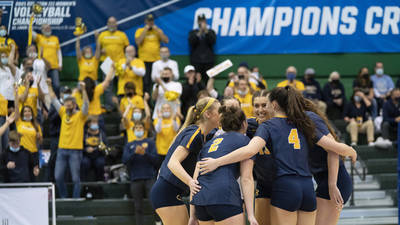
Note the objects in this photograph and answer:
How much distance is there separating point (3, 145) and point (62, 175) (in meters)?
1.62

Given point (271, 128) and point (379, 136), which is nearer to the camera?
point (271, 128)

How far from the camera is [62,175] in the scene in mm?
10805

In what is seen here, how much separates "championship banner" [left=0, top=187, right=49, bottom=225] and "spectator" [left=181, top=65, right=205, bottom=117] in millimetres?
4759

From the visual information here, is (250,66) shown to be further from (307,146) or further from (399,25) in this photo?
(307,146)

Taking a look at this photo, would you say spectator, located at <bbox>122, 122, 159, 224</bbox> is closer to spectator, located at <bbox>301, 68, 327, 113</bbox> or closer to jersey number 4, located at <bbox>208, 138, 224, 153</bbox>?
spectator, located at <bbox>301, 68, 327, 113</bbox>

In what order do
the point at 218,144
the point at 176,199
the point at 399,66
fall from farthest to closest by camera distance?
the point at 399,66 → the point at 176,199 → the point at 218,144

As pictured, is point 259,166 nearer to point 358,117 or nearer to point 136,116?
point 136,116

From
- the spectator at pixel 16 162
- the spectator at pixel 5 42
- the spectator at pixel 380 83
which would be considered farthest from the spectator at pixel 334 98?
the spectator at pixel 5 42

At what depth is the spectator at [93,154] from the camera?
11.2 meters

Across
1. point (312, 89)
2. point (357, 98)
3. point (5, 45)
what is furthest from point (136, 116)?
point (357, 98)

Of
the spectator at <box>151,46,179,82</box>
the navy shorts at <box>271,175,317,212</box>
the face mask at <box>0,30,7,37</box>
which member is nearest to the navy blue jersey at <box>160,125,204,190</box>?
the navy shorts at <box>271,175,317,212</box>

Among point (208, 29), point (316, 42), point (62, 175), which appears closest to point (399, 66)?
point (316, 42)

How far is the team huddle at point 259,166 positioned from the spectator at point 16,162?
17.9 feet

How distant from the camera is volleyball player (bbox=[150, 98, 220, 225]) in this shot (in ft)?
18.1
